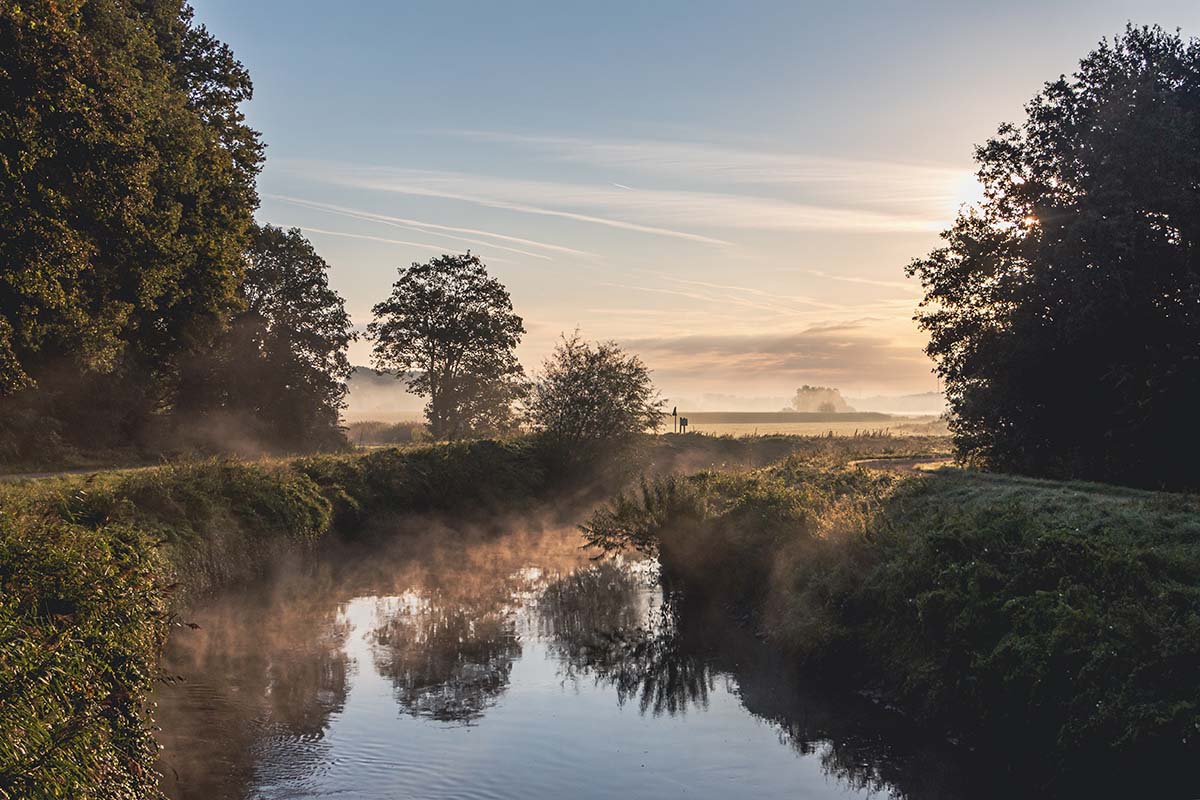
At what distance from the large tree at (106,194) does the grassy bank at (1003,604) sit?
16598mm

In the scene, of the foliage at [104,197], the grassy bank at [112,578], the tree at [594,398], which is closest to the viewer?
the grassy bank at [112,578]

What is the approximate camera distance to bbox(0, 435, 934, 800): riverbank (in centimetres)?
795

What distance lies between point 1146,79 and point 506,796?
24041 mm

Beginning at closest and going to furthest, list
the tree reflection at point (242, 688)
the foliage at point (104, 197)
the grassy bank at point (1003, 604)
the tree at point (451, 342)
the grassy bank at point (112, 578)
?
the grassy bank at point (112, 578) → the grassy bank at point (1003, 604) → the tree reflection at point (242, 688) → the foliage at point (104, 197) → the tree at point (451, 342)

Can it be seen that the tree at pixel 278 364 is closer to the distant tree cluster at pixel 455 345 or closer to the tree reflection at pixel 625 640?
the distant tree cluster at pixel 455 345

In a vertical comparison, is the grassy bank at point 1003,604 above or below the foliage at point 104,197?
below

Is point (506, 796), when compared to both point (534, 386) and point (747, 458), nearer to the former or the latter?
point (534, 386)

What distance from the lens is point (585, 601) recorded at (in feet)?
73.5

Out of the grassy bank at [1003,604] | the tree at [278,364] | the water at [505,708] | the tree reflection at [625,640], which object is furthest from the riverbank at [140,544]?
the tree at [278,364]

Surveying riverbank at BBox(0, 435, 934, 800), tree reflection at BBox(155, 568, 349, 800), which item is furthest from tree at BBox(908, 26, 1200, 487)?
tree reflection at BBox(155, 568, 349, 800)

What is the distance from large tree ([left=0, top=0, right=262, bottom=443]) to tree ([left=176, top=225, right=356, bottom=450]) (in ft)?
36.5

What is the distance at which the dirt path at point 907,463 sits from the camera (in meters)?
26.6

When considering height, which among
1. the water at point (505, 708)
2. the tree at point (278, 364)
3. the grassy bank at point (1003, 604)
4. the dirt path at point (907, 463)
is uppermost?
the tree at point (278, 364)

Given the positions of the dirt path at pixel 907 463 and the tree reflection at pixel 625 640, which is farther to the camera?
the dirt path at pixel 907 463
